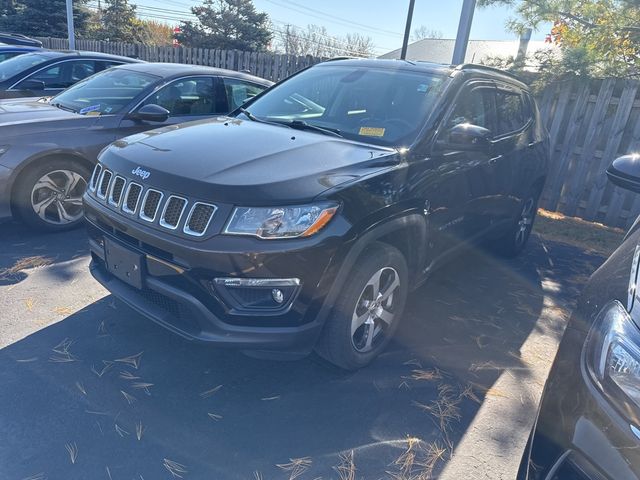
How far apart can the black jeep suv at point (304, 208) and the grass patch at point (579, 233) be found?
3.08 metres

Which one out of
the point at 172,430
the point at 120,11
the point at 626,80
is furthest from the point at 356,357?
the point at 120,11

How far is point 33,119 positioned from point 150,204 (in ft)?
8.88

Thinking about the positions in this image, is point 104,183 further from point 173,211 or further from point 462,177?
point 462,177

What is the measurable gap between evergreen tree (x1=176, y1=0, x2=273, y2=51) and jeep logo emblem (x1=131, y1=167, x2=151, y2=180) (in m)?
22.6

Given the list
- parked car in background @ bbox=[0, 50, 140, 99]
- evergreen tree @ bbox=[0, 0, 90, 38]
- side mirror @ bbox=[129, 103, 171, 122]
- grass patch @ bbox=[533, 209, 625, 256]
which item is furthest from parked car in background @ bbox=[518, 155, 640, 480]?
evergreen tree @ bbox=[0, 0, 90, 38]

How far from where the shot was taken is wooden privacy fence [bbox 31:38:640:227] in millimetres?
6848

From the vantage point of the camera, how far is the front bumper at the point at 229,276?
2.33 meters

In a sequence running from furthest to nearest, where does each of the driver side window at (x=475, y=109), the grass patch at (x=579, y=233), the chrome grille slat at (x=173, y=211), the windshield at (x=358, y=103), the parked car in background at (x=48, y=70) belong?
the parked car in background at (x=48, y=70) < the grass patch at (x=579, y=233) < the driver side window at (x=475, y=109) < the windshield at (x=358, y=103) < the chrome grille slat at (x=173, y=211)

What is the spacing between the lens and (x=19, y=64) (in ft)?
22.6

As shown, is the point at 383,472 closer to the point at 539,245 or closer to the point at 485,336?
the point at 485,336

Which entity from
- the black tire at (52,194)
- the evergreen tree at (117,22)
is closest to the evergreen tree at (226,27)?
the evergreen tree at (117,22)

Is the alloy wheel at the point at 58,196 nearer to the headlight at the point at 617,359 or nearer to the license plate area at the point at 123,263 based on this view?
the license plate area at the point at 123,263

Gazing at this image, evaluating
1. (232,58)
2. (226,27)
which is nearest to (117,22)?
(226,27)

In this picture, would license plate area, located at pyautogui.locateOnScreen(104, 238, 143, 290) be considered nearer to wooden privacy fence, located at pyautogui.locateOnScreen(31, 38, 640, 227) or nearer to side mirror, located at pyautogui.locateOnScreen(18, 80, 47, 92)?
side mirror, located at pyautogui.locateOnScreen(18, 80, 47, 92)
